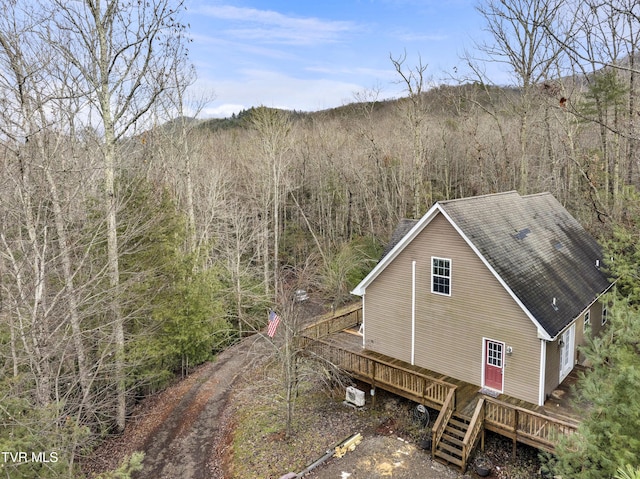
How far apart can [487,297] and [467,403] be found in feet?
10.7

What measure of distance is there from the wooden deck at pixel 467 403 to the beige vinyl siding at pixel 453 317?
53 cm

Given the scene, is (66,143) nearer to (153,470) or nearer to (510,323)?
(153,470)

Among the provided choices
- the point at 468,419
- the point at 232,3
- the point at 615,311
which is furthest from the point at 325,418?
the point at 232,3

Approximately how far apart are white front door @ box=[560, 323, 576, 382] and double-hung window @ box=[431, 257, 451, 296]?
12.1 feet

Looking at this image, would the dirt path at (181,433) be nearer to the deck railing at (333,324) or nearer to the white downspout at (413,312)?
the deck railing at (333,324)

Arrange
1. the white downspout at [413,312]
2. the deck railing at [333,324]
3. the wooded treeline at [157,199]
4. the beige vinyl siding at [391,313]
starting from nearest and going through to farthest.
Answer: the wooded treeline at [157,199]
the white downspout at [413,312]
the beige vinyl siding at [391,313]
the deck railing at [333,324]

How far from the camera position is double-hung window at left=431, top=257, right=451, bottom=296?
13500mm

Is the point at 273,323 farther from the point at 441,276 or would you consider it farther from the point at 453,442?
the point at 453,442

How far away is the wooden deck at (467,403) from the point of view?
10.4 m

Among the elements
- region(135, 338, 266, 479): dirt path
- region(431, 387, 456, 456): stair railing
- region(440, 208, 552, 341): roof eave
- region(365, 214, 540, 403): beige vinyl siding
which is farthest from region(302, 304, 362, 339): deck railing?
Answer: region(440, 208, 552, 341): roof eave

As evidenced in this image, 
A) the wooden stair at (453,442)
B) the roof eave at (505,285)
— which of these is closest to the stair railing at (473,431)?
the wooden stair at (453,442)

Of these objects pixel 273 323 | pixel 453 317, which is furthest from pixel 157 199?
pixel 453 317

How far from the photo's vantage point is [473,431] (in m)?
10.9

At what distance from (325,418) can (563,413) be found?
281 inches
